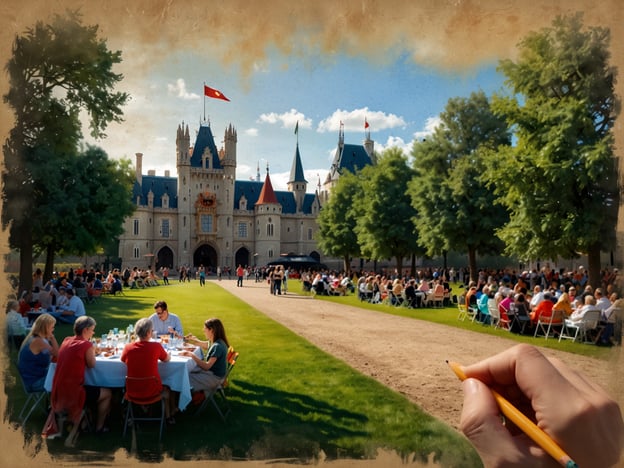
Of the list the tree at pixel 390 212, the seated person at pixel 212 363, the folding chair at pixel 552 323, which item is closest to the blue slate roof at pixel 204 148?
the tree at pixel 390 212

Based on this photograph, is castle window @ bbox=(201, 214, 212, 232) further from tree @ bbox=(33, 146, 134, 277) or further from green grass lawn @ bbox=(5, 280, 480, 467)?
green grass lawn @ bbox=(5, 280, 480, 467)

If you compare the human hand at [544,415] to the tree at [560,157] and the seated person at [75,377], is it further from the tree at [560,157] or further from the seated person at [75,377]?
the tree at [560,157]

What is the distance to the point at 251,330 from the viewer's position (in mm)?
12609

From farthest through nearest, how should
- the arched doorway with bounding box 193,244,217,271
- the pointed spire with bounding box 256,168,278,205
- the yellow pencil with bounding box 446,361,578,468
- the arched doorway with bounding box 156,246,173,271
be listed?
1. the pointed spire with bounding box 256,168,278,205
2. the arched doorway with bounding box 193,244,217,271
3. the arched doorway with bounding box 156,246,173,271
4. the yellow pencil with bounding box 446,361,578,468

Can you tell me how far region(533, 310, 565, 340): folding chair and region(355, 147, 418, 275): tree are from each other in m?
19.3

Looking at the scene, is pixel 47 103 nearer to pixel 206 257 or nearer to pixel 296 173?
pixel 206 257

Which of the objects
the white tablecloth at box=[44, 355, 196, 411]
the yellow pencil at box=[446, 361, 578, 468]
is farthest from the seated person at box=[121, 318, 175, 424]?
the yellow pencil at box=[446, 361, 578, 468]

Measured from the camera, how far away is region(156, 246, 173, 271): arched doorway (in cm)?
5492

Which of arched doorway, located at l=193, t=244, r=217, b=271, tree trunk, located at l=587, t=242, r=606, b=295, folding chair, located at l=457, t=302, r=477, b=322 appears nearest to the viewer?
tree trunk, located at l=587, t=242, r=606, b=295

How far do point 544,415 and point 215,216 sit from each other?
55.8 m

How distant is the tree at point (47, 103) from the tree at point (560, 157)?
727 cm

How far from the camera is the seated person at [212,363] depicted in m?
5.84

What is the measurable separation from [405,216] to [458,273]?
14.1 metres

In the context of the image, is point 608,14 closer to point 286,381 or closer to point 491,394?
point 491,394
